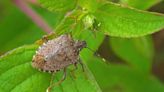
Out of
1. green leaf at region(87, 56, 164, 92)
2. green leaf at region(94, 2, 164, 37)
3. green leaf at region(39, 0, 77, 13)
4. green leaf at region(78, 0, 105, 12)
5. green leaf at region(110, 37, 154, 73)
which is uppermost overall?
green leaf at region(39, 0, 77, 13)

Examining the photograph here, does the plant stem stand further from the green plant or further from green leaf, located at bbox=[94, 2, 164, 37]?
green leaf, located at bbox=[94, 2, 164, 37]

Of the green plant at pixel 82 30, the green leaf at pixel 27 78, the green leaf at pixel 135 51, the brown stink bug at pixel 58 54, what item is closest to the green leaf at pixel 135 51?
the green leaf at pixel 135 51

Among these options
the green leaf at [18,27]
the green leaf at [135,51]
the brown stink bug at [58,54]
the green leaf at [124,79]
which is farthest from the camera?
the green leaf at [18,27]

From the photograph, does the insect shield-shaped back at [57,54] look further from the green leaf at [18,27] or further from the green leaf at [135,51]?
the green leaf at [18,27]

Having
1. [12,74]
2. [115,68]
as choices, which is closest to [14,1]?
[115,68]

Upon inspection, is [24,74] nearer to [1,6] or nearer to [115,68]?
[115,68]

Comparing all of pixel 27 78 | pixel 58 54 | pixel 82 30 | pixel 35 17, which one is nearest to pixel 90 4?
pixel 82 30

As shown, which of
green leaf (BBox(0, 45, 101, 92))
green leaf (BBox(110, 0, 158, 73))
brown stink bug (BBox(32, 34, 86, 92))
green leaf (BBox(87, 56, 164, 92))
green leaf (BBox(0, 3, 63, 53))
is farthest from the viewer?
green leaf (BBox(0, 3, 63, 53))

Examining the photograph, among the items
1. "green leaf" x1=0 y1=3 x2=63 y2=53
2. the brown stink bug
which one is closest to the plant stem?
"green leaf" x1=0 y1=3 x2=63 y2=53
